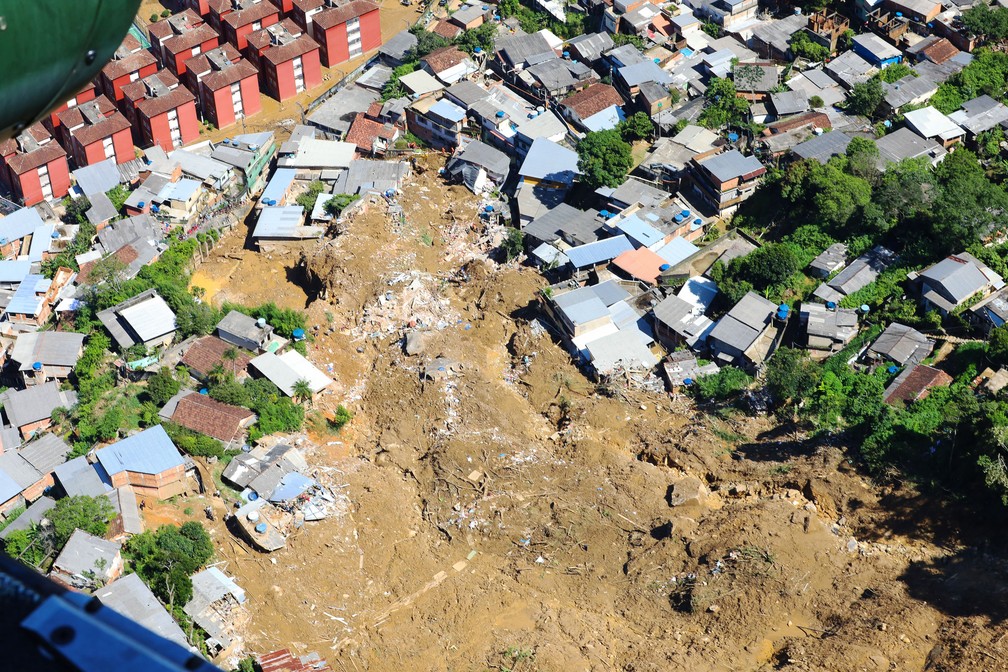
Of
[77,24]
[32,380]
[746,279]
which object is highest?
[77,24]

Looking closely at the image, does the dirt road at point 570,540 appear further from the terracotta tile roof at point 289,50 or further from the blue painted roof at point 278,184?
the terracotta tile roof at point 289,50

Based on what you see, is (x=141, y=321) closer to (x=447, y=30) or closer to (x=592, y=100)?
(x=592, y=100)

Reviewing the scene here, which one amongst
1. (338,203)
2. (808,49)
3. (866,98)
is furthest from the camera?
(808,49)

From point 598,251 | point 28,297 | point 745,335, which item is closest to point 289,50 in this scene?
point 28,297

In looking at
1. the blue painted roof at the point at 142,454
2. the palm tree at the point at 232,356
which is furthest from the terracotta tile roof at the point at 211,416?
the palm tree at the point at 232,356

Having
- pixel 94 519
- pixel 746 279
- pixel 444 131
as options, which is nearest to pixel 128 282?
pixel 94 519

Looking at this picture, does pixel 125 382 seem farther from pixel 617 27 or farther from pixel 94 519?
pixel 617 27

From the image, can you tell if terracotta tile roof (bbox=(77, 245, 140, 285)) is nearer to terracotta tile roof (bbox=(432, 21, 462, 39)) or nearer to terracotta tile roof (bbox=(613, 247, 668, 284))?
terracotta tile roof (bbox=(613, 247, 668, 284))
